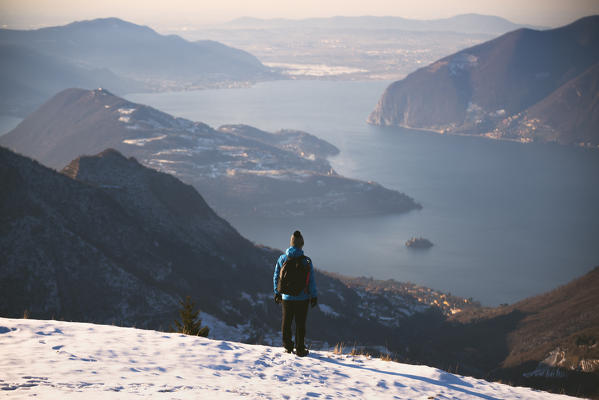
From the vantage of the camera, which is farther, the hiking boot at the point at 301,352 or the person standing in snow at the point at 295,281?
the hiking boot at the point at 301,352

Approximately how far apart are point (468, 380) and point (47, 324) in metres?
14.6

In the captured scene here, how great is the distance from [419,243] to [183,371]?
15195 cm

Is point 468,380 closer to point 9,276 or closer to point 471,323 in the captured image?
point 9,276

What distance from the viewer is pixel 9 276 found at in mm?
44875

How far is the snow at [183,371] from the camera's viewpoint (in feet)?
46.1

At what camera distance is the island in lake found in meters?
162

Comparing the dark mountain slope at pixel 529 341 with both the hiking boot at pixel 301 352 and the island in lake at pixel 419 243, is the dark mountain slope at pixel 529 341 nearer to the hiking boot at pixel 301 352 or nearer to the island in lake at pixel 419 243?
the hiking boot at pixel 301 352

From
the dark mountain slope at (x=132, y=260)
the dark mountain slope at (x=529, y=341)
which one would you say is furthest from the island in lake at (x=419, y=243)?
the dark mountain slope at (x=132, y=260)

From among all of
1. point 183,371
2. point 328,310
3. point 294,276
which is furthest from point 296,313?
point 328,310

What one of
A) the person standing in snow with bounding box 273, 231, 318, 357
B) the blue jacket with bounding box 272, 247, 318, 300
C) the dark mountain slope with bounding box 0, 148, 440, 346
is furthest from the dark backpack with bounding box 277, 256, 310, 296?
the dark mountain slope with bounding box 0, 148, 440, 346

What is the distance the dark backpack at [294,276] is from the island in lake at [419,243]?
490ft

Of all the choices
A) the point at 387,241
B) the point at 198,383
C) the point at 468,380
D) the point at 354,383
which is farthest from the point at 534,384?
the point at 387,241

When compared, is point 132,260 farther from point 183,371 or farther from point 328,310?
point 183,371

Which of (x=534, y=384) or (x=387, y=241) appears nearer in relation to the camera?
(x=534, y=384)
